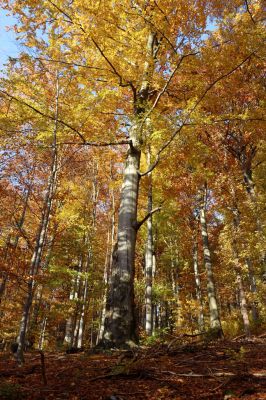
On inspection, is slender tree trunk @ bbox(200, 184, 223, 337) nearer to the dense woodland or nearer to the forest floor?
the dense woodland

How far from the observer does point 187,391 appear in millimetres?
3039

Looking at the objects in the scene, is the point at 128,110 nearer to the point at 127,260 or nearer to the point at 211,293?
the point at 127,260

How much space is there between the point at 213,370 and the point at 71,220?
34.0 ft

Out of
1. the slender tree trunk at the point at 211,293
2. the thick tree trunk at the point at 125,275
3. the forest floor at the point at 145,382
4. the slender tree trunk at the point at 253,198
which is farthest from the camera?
the slender tree trunk at the point at 253,198

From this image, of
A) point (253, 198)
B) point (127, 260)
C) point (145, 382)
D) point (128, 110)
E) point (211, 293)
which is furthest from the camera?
point (253, 198)

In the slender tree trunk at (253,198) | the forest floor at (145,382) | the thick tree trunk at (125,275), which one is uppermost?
the slender tree trunk at (253,198)

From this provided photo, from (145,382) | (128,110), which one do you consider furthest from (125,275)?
(128,110)

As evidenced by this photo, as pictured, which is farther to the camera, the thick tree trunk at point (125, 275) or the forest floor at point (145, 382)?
the thick tree trunk at point (125, 275)

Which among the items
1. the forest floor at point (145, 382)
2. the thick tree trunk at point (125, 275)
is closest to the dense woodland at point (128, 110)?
the thick tree trunk at point (125, 275)

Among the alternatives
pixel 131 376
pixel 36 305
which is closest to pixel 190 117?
pixel 131 376

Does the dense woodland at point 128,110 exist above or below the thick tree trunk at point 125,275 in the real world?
above

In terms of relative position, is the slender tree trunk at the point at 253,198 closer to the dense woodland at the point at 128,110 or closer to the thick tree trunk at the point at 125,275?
the dense woodland at the point at 128,110

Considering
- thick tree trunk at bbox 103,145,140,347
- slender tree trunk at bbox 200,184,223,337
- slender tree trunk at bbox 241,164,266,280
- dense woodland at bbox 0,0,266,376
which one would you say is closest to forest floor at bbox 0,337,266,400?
thick tree trunk at bbox 103,145,140,347

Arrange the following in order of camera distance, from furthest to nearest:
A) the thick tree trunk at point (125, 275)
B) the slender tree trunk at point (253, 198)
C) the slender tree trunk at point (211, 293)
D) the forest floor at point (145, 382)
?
the slender tree trunk at point (253, 198)
the slender tree trunk at point (211, 293)
the thick tree trunk at point (125, 275)
the forest floor at point (145, 382)
